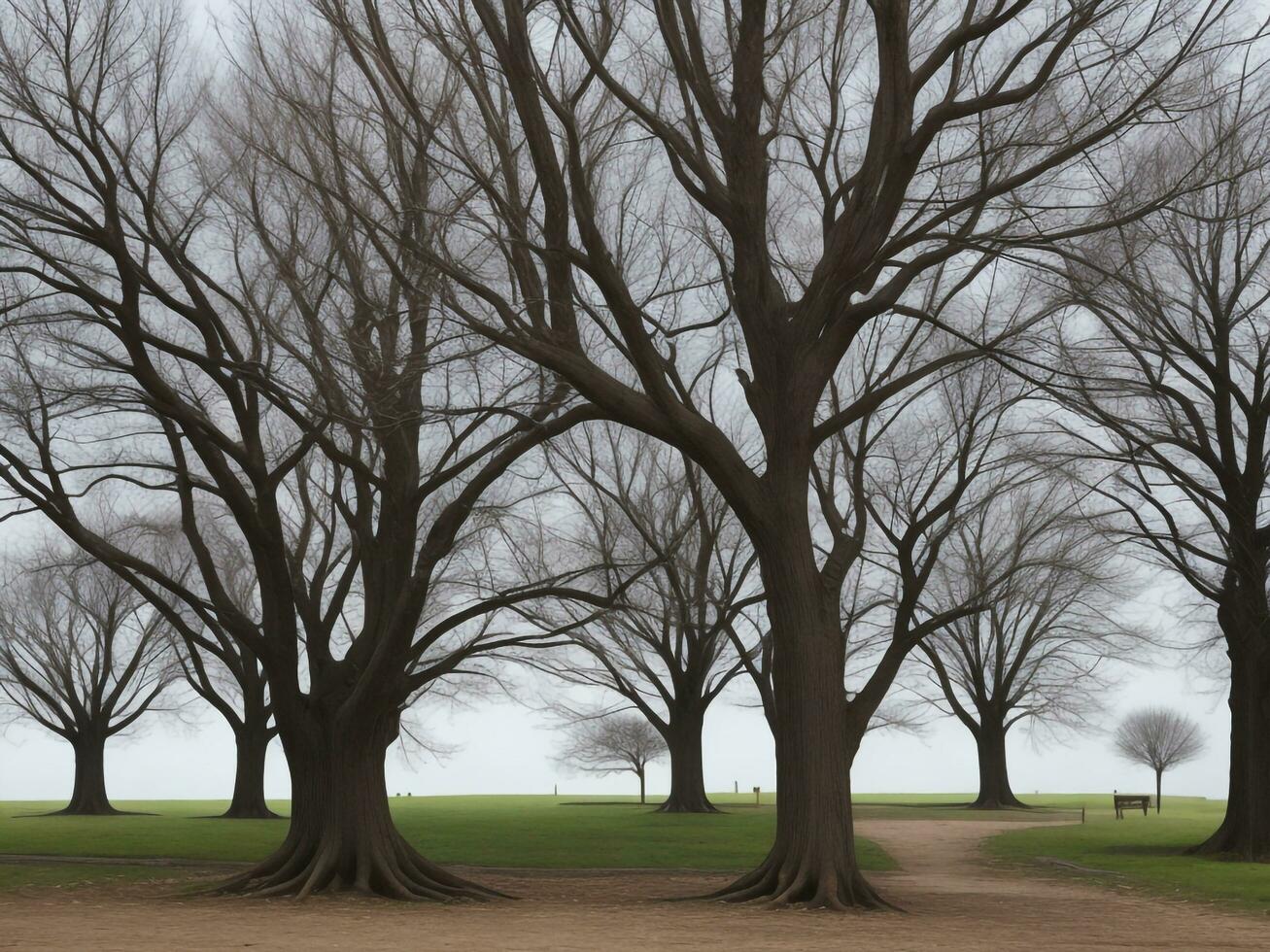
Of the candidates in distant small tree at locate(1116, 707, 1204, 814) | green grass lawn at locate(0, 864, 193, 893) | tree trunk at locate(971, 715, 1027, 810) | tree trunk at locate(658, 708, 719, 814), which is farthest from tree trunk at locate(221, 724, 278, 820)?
distant small tree at locate(1116, 707, 1204, 814)

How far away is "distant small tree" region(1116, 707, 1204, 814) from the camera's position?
53969 mm

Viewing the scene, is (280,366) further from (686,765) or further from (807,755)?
(686,765)

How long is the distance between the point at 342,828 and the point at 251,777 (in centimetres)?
2178

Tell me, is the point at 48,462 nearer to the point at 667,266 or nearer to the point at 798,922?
the point at 667,266

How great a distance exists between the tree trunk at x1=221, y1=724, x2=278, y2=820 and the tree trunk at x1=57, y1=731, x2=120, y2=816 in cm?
731

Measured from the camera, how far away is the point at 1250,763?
23.2 meters

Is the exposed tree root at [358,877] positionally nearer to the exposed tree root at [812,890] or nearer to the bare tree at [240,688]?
the exposed tree root at [812,890]

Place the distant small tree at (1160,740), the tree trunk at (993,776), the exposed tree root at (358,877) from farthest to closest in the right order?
the distant small tree at (1160,740)
the tree trunk at (993,776)
the exposed tree root at (358,877)

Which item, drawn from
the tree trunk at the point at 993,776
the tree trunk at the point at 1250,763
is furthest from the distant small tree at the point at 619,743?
the tree trunk at the point at 1250,763

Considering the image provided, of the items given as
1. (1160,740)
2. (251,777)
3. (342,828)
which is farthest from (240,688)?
(1160,740)

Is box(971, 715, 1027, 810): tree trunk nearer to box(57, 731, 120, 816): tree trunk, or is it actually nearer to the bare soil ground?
the bare soil ground

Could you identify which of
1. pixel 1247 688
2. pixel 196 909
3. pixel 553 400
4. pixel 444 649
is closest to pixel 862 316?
pixel 553 400

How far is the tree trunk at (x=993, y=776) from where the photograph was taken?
46.0 metres

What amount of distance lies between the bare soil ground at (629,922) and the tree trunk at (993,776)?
91.3ft
